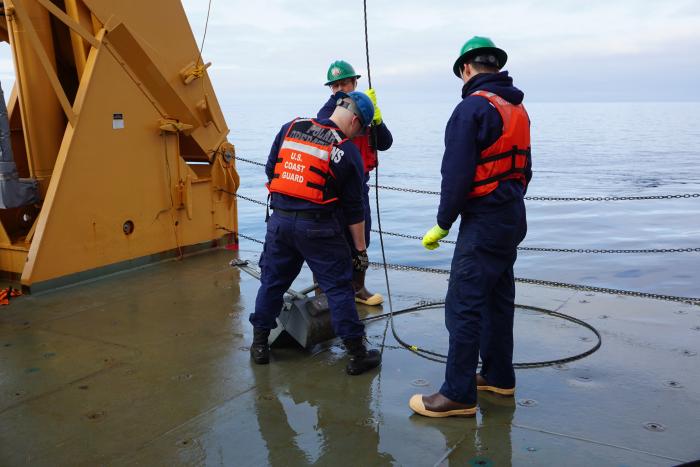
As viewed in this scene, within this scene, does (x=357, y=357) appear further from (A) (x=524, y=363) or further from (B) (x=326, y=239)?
(A) (x=524, y=363)

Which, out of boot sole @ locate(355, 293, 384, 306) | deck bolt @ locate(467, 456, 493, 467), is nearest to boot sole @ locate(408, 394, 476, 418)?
deck bolt @ locate(467, 456, 493, 467)

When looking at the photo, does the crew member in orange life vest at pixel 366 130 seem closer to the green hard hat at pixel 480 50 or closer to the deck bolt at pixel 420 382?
the deck bolt at pixel 420 382

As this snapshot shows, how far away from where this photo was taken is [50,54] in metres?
5.89

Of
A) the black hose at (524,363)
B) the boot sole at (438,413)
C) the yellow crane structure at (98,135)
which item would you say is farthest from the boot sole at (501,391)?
the yellow crane structure at (98,135)

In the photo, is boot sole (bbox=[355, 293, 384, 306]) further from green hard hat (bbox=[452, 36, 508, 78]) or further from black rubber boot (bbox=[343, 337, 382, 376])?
green hard hat (bbox=[452, 36, 508, 78])

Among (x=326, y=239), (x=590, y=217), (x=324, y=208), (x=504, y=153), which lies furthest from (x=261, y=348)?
(x=590, y=217)

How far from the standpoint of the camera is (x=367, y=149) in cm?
492

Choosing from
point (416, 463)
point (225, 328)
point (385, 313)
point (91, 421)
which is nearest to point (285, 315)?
point (225, 328)

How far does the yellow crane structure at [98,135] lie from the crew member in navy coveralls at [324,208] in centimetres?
259

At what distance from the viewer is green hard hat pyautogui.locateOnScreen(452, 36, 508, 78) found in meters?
3.11

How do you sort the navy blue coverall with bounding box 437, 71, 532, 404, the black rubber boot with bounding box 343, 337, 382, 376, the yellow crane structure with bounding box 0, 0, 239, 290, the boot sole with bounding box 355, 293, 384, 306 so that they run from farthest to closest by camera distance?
1. the yellow crane structure with bounding box 0, 0, 239, 290
2. the boot sole with bounding box 355, 293, 384, 306
3. the black rubber boot with bounding box 343, 337, 382, 376
4. the navy blue coverall with bounding box 437, 71, 532, 404

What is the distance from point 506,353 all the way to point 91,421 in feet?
6.91

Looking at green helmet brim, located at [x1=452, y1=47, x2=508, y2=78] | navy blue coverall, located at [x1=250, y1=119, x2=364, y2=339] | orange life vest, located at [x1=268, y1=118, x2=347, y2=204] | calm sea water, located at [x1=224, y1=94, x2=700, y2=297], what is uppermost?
green helmet brim, located at [x1=452, y1=47, x2=508, y2=78]

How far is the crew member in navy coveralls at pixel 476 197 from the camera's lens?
3020 mm
